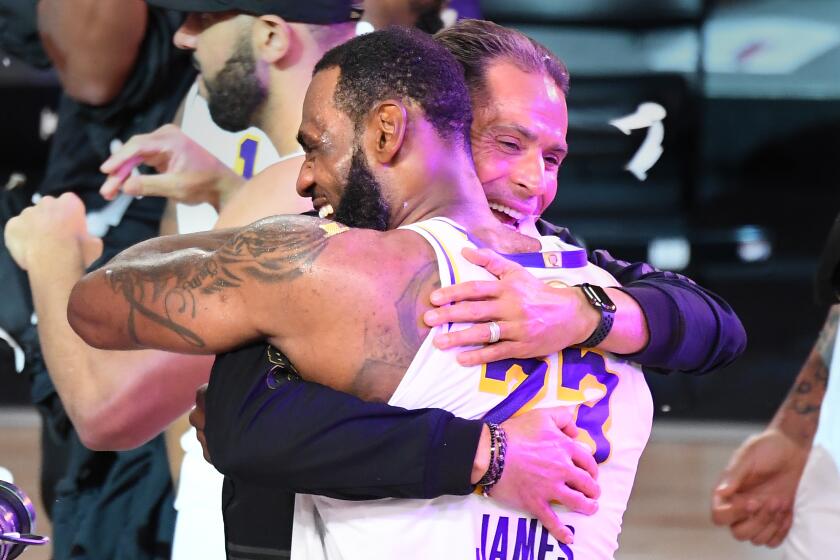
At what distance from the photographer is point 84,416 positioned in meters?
2.76

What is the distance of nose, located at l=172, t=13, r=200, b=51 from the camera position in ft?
9.09

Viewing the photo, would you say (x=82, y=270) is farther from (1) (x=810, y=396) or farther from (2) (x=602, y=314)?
(1) (x=810, y=396)

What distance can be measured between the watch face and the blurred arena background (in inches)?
102

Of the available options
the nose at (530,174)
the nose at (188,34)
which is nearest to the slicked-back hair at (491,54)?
the nose at (530,174)

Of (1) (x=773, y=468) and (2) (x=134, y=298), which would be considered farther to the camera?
(1) (x=773, y=468)

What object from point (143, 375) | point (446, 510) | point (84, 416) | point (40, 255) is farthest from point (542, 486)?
point (40, 255)

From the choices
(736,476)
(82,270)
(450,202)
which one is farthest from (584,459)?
(82,270)

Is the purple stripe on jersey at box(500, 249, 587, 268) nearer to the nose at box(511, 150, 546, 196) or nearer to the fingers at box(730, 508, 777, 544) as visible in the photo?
the nose at box(511, 150, 546, 196)

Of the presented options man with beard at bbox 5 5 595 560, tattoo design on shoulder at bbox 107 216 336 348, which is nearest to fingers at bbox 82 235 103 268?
man with beard at bbox 5 5 595 560

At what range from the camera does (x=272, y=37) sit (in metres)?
2.70

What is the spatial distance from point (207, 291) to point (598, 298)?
1.88 feet

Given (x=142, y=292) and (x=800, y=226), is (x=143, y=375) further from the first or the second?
(x=800, y=226)

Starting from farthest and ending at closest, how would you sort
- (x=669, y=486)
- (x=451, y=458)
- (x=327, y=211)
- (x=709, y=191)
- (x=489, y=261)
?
(x=709, y=191) → (x=669, y=486) → (x=327, y=211) → (x=489, y=261) → (x=451, y=458)

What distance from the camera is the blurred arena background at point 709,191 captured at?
4.50 metres
